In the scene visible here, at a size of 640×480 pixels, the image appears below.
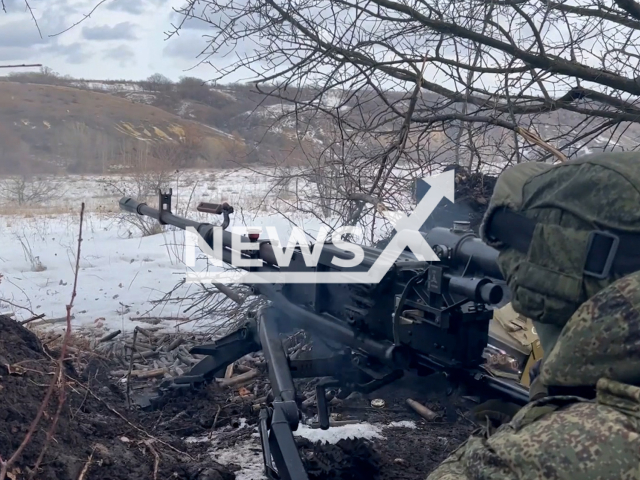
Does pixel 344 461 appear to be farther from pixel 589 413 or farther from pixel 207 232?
pixel 589 413

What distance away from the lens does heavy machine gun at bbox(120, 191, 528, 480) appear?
2.59 metres

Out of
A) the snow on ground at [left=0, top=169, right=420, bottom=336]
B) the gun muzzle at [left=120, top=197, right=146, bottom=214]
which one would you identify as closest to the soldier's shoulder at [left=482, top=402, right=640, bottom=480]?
the snow on ground at [left=0, top=169, right=420, bottom=336]

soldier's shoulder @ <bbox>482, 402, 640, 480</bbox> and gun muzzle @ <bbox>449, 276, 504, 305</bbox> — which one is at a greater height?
gun muzzle @ <bbox>449, 276, 504, 305</bbox>

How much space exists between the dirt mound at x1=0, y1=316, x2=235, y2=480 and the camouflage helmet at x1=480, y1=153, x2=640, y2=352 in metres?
2.02

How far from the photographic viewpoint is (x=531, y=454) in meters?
1.36

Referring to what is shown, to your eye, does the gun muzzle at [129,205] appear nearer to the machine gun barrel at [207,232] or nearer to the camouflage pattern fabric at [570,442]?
the machine gun barrel at [207,232]

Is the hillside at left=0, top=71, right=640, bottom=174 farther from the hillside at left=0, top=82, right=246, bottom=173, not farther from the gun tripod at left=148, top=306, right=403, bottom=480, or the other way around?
the gun tripod at left=148, top=306, right=403, bottom=480

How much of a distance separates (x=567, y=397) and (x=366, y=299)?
5.53ft

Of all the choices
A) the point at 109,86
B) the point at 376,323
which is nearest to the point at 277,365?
the point at 376,323

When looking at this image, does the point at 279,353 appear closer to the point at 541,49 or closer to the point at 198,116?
the point at 541,49

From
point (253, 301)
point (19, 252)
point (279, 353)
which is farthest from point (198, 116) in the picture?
point (279, 353)

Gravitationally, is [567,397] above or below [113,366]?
above

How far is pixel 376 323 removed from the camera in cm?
311

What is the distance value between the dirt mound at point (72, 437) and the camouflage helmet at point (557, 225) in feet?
6.62
